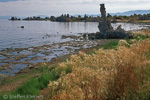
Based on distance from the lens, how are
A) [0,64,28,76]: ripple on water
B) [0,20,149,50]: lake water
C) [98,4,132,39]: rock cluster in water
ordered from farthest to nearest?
[98,4,132,39]: rock cluster in water < [0,20,149,50]: lake water < [0,64,28,76]: ripple on water

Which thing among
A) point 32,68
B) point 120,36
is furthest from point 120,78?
point 120,36

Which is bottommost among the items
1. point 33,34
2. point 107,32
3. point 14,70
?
point 14,70

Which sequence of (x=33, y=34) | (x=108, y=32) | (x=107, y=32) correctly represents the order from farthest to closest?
(x=33, y=34) < (x=107, y=32) < (x=108, y=32)

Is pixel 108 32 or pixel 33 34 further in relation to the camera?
pixel 33 34

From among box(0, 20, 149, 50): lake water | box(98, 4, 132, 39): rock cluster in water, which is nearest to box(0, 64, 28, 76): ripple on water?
box(0, 20, 149, 50): lake water

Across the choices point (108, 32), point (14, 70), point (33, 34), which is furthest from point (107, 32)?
point (14, 70)

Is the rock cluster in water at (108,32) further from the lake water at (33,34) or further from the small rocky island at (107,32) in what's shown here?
the lake water at (33,34)

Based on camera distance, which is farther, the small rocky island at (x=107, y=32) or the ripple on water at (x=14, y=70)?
the small rocky island at (x=107, y=32)

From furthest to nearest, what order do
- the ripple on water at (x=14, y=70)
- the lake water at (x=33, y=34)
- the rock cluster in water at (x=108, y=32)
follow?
the rock cluster in water at (x=108, y=32), the lake water at (x=33, y=34), the ripple on water at (x=14, y=70)

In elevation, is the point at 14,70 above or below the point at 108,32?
below

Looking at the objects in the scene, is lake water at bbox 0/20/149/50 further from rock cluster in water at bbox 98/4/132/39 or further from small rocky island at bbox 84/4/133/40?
rock cluster in water at bbox 98/4/132/39

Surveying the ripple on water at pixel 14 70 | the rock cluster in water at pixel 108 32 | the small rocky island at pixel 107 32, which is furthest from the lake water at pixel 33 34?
the ripple on water at pixel 14 70

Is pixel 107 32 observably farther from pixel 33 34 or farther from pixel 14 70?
pixel 14 70

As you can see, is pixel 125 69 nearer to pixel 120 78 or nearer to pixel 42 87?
pixel 120 78
